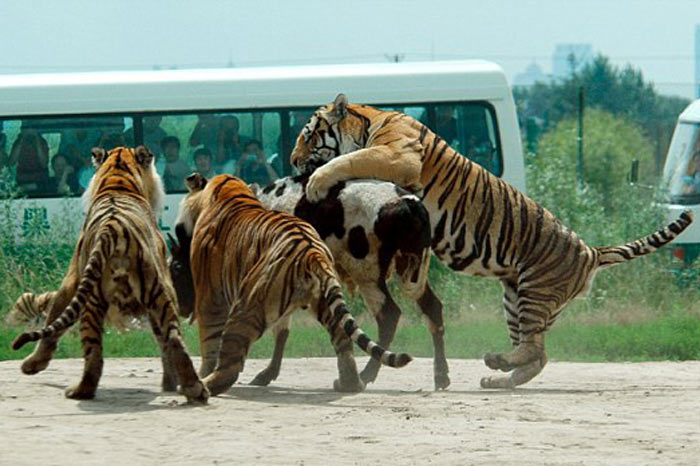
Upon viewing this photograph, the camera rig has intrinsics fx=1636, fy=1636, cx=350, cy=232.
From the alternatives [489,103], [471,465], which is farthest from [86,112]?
[471,465]

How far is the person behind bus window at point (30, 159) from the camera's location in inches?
655

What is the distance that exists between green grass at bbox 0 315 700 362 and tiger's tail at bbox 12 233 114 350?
3.71m

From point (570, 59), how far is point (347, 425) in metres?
48.2

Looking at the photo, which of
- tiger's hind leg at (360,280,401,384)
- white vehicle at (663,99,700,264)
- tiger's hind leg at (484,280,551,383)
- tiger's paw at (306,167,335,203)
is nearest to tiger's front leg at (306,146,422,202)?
tiger's paw at (306,167,335,203)

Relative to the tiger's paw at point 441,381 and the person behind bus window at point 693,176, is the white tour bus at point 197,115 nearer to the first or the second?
the person behind bus window at point 693,176

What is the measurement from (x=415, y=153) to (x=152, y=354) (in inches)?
123

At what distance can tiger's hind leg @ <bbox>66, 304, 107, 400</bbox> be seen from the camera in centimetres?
821

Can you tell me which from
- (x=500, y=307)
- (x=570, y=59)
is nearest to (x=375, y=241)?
(x=500, y=307)

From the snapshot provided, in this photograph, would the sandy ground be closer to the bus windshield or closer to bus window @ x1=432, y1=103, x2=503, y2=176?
bus window @ x1=432, y1=103, x2=503, y2=176

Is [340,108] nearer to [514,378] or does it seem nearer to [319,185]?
[319,185]

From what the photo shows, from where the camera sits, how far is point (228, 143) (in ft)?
55.4

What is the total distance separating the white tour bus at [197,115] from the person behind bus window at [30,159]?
0.01 metres

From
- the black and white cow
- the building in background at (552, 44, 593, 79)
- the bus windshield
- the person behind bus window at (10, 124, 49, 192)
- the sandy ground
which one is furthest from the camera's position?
the building in background at (552, 44, 593, 79)

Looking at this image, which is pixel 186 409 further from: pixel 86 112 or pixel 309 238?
pixel 86 112
